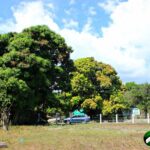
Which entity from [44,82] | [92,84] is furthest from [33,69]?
[92,84]

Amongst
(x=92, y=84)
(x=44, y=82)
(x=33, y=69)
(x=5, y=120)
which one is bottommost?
(x=5, y=120)

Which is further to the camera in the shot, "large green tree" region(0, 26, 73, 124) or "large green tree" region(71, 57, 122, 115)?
"large green tree" region(71, 57, 122, 115)

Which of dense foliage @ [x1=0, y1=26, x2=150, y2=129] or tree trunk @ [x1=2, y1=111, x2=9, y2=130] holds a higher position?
dense foliage @ [x1=0, y1=26, x2=150, y2=129]

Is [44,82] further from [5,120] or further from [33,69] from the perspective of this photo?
[5,120]

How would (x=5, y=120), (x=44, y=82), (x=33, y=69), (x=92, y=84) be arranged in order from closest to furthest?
(x=5, y=120)
(x=33, y=69)
(x=44, y=82)
(x=92, y=84)

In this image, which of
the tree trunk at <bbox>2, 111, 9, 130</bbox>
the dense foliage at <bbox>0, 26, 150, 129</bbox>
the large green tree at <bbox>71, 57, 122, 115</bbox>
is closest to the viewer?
the tree trunk at <bbox>2, 111, 9, 130</bbox>

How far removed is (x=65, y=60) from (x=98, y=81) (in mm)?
15087

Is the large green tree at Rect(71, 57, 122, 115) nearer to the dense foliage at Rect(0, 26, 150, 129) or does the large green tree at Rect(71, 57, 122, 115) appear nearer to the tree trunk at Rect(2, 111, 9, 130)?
the dense foliage at Rect(0, 26, 150, 129)

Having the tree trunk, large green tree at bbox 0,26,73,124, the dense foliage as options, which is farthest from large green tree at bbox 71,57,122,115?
the tree trunk

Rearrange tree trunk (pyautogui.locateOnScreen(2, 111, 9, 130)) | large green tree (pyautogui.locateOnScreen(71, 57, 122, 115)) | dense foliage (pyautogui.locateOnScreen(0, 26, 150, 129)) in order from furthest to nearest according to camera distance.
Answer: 1. large green tree (pyautogui.locateOnScreen(71, 57, 122, 115))
2. dense foliage (pyautogui.locateOnScreen(0, 26, 150, 129))
3. tree trunk (pyautogui.locateOnScreen(2, 111, 9, 130))

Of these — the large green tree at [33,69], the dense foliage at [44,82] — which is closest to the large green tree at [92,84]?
the dense foliage at [44,82]

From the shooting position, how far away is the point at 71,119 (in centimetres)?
4722

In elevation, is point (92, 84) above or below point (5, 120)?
above

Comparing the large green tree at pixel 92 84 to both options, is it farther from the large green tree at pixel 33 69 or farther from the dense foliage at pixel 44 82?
the large green tree at pixel 33 69
